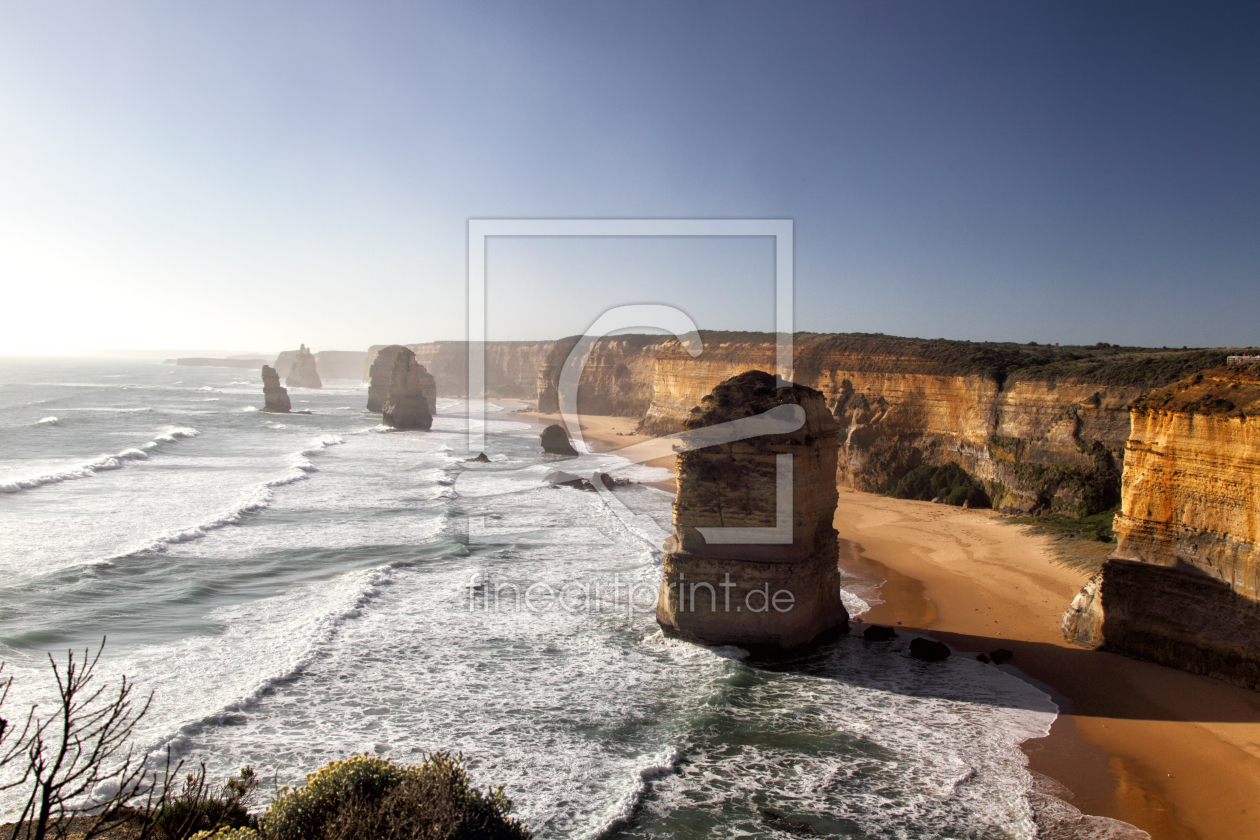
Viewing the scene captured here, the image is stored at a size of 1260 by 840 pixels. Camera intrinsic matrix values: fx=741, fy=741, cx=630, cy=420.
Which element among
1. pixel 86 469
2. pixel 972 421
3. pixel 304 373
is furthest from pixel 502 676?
pixel 304 373

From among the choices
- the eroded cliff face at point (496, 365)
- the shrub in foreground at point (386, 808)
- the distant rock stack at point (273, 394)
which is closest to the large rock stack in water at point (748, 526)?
the shrub in foreground at point (386, 808)

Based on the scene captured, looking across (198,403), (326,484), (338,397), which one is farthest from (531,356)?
(326,484)

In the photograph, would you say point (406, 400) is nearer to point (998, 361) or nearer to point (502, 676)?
point (998, 361)

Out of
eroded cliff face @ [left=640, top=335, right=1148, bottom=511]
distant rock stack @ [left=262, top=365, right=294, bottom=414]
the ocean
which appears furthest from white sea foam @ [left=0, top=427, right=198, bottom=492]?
eroded cliff face @ [left=640, top=335, right=1148, bottom=511]

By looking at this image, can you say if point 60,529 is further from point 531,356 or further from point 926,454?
point 531,356

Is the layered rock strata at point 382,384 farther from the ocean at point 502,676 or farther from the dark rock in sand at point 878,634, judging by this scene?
the dark rock in sand at point 878,634

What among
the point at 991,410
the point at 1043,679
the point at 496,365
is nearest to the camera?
the point at 1043,679
